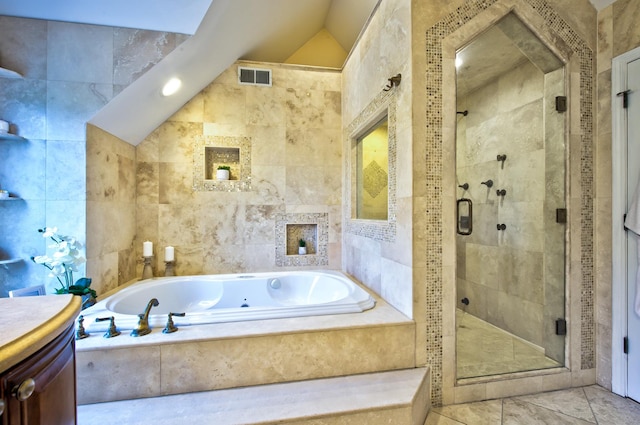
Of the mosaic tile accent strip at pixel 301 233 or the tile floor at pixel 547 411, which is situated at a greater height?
the mosaic tile accent strip at pixel 301 233

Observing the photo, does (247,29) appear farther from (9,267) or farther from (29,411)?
(29,411)

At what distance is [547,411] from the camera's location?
1542mm


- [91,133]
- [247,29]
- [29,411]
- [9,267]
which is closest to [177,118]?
[91,133]

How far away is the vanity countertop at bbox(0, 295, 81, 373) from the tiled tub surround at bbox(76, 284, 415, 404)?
632mm

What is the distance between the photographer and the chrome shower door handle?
1.75 meters

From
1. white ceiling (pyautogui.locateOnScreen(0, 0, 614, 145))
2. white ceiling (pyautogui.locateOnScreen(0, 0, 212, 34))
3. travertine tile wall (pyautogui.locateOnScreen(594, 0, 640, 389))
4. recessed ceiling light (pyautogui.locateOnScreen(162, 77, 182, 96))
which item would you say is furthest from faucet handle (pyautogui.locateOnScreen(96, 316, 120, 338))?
travertine tile wall (pyautogui.locateOnScreen(594, 0, 640, 389))

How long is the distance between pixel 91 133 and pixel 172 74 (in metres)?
0.74

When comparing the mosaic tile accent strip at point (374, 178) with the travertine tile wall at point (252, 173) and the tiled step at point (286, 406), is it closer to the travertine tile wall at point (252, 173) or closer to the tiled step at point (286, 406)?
the travertine tile wall at point (252, 173)

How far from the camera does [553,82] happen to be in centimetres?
191

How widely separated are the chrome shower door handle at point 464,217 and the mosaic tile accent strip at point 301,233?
1.46 metres

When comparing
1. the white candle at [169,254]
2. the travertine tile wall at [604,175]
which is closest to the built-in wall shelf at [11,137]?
the white candle at [169,254]

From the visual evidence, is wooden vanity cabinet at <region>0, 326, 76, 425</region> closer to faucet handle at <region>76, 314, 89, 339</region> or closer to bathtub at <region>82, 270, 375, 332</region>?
faucet handle at <region>76, 314, 89, 339</region>

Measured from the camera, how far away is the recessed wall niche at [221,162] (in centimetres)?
285

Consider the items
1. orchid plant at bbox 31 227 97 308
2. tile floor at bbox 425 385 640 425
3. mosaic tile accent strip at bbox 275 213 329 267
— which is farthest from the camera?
mosaic tile accent strip at bbox 275 213 329 267
